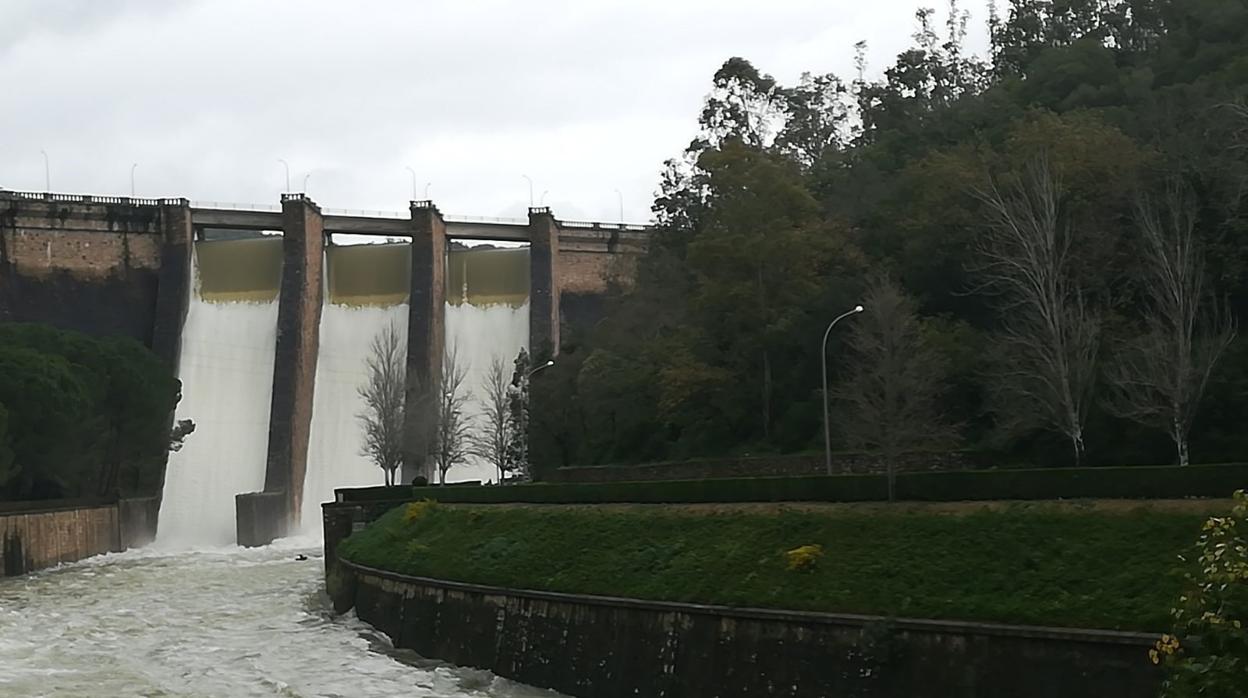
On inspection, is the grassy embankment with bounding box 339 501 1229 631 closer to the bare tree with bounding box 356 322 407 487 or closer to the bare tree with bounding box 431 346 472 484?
the bare tree with bounding box 431 346 472 484

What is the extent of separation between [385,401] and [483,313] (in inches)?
550

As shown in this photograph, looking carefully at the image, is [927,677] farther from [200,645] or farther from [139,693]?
[200,645]

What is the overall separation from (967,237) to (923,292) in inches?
90.0

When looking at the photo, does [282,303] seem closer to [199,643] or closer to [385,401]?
[385,401]

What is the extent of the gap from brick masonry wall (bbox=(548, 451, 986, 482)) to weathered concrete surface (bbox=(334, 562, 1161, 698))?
1205 cm

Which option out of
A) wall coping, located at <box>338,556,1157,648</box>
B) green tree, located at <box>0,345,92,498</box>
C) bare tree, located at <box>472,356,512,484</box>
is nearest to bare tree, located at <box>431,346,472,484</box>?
bare tree, located at <box>472,356,512,484</box>

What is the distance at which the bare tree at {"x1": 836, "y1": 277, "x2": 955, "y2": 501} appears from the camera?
3766 centimetres

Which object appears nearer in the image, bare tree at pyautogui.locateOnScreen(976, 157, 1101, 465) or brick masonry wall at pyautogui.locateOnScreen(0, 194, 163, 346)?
bare tree at pyautogui.locateOnScreen(976, 157, 1101, 465)

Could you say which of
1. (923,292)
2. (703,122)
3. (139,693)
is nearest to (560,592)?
(139,693)

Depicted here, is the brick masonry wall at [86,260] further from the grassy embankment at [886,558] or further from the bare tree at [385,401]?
the grassy embankment at [886,558]

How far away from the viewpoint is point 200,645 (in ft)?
122

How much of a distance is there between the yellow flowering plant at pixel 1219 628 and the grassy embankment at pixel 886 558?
27.7 ft

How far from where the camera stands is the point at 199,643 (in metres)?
37.4

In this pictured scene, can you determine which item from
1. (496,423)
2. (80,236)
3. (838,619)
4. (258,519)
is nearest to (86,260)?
(80,236)
